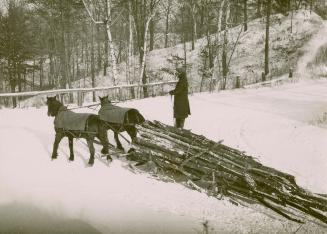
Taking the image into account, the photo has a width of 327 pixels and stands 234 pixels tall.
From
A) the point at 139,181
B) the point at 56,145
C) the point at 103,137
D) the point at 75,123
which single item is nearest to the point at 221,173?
the point at 139,181

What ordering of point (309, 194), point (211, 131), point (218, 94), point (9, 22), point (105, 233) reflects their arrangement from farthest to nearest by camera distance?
1. point (9, 22)
2. point (218, 94)
3. point (211, 131)
4. point (309, 194)
5. point (105, 233)

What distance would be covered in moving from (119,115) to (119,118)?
0.07m

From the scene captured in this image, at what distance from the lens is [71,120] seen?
9.26 metres

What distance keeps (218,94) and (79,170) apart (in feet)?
45.8

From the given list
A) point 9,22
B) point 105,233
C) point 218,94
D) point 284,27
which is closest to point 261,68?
point 284,27

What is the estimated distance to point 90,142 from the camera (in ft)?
31.4

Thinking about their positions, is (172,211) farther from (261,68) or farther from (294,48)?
(294,48)

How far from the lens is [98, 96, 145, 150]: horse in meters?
9.73

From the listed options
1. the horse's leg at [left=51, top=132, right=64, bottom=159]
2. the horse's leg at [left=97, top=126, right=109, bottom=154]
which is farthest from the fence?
the horse's leg at [left=97, top=126, right=109, bottom=154]

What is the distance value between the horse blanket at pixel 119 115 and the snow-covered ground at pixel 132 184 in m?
1.03

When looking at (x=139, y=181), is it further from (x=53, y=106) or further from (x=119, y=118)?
(x=53, y=106)

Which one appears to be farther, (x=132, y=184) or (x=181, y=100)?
(x=181, y=100)

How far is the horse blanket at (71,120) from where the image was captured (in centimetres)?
919

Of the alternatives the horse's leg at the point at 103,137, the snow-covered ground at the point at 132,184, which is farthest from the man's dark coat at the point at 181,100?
the horse's leg at the point at 103,137
